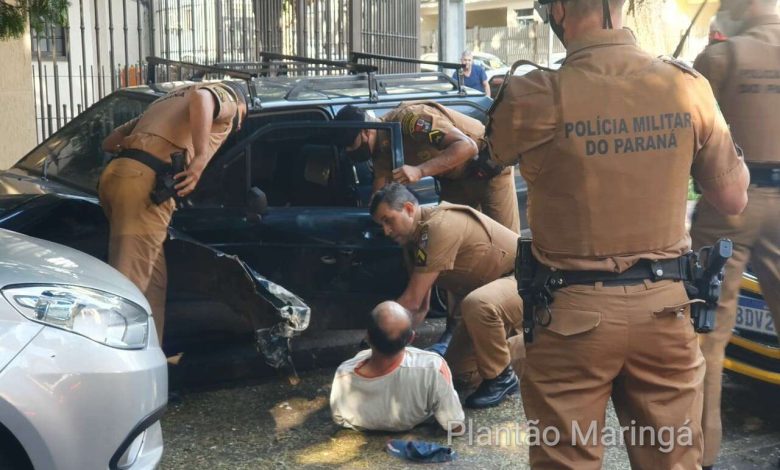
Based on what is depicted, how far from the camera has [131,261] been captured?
4910mm

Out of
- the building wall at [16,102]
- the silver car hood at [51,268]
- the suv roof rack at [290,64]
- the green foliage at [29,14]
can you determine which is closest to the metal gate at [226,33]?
the building wall at [16,102]

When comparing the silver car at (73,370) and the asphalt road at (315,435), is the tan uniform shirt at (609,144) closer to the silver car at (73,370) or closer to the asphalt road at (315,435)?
the silver car at (73,370)

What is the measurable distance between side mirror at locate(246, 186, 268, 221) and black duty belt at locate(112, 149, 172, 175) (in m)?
0.43

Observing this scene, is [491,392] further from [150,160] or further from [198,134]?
[150,160]

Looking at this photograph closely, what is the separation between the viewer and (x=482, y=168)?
5922 millimetres

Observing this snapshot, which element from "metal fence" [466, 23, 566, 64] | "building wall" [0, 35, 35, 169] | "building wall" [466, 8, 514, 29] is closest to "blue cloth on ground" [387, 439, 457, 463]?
"building wall" [0, 35, 35, 169]

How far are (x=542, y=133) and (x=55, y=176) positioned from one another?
12.8 ft

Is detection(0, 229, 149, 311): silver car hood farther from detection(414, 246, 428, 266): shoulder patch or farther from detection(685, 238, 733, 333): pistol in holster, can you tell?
detection(685, 238, 733, 333): pistol in holster

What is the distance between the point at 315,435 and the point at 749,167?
2.26m

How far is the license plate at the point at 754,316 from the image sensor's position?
4.62m

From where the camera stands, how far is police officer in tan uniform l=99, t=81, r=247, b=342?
194 inches

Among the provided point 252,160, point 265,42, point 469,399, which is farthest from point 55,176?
point 265,42

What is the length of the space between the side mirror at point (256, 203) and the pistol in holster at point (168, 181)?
1.16 ft

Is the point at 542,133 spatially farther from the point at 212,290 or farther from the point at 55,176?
the point at 55,176
